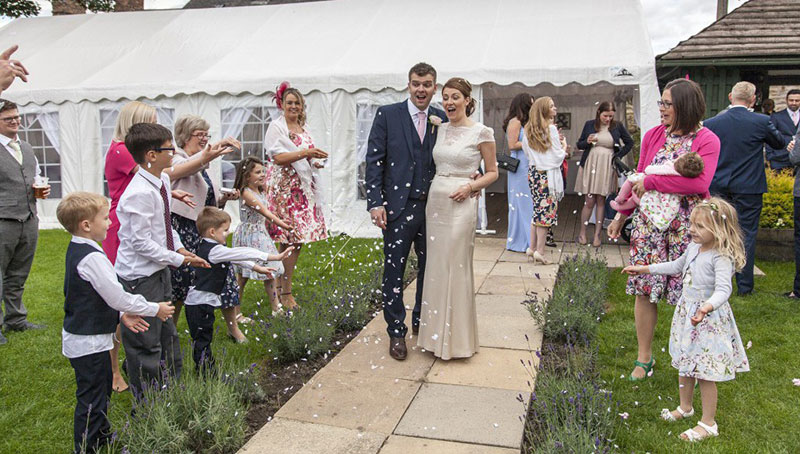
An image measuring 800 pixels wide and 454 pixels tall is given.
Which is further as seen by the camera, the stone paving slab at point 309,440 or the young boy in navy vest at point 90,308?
the stone paving slab at point 309,440

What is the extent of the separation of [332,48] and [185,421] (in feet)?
28.9

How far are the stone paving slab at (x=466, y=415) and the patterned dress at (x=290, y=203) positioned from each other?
7.40 feet

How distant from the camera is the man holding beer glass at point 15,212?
17.7 feet

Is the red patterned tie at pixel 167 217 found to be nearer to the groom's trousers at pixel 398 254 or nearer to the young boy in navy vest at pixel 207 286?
the young boy in navy vest at pixel 207 286

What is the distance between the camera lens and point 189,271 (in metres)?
4.27

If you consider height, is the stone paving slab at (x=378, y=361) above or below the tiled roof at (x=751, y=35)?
below

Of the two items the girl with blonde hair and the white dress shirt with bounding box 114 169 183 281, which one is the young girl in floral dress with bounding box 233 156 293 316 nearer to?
the white dress shirt with bounding box 114 169 183 281

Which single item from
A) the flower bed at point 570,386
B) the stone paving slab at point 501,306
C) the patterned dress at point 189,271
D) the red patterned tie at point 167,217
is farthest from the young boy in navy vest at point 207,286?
the stone paving slab at point 501,306

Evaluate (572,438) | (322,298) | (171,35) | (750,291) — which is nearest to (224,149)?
(322,298)

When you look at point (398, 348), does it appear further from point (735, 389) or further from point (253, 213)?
point (735, 389)

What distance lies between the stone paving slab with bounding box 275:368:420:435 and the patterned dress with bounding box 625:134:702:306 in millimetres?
1656

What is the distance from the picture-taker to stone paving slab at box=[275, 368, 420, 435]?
3.77 m

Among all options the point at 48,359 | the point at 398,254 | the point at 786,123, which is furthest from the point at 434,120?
the point at 786,123

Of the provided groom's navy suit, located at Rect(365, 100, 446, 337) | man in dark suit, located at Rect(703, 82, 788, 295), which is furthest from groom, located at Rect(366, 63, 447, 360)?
man in dark suit, located at Rect(703, 82, 788, 295)
